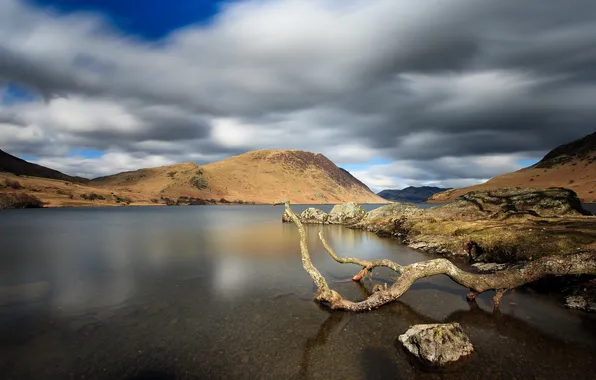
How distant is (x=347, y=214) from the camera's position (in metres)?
76.1

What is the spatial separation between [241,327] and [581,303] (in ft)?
65.1

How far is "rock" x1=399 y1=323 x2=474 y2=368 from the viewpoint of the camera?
464 inches

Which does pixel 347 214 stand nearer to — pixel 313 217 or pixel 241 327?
pixel 313 217

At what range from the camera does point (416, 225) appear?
1857 inches

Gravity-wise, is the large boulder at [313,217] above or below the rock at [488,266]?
above

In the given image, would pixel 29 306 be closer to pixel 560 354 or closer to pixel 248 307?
pixel 248 307

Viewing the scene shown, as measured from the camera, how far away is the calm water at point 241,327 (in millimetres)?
11719

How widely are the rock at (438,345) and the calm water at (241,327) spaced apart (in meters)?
0.52

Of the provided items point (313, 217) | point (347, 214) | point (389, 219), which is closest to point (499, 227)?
point (389, 219)

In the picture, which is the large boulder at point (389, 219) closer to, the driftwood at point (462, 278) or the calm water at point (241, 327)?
the calm water at point (241, 327)

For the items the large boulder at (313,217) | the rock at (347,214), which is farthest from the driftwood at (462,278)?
the large boulder at (313,217)

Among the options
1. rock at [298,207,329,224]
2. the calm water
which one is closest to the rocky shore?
the calm water

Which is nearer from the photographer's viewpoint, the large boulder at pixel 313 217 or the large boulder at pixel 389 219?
the large boulder at pixel 389 219

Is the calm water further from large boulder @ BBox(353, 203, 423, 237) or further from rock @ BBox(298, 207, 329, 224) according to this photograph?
rock @ BBox(298, 207, 329, 224)
